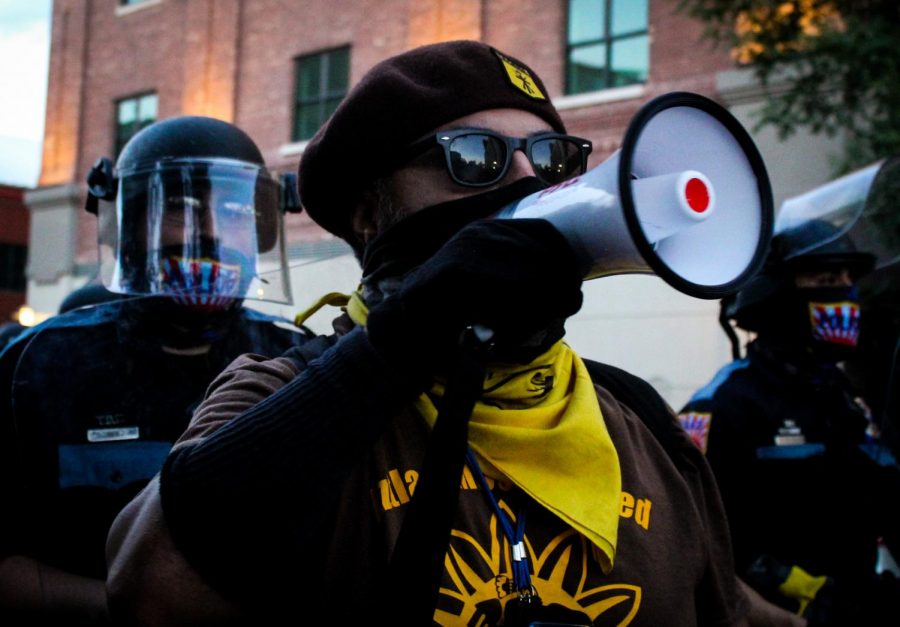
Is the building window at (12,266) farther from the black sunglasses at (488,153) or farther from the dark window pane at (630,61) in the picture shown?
the black sunglasses at (488,153)

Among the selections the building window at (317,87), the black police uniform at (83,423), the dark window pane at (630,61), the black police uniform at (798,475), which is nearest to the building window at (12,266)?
the building window at (317,87)

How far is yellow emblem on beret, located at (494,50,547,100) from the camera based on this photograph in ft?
4.96

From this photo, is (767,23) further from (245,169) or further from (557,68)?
(245,169)

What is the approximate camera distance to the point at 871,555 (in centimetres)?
297

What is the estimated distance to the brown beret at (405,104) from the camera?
1445mm

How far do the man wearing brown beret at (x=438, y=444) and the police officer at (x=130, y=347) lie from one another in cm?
83

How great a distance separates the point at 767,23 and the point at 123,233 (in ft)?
19.3

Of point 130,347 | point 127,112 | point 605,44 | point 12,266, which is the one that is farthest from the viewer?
point 12,266

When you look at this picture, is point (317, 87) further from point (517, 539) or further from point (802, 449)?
point (517, 539)

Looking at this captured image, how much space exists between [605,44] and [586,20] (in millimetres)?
402

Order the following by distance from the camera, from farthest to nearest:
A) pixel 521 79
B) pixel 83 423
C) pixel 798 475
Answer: pixel 798 475, pixel 83 423, pixel 521 79

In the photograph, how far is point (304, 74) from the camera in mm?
12891

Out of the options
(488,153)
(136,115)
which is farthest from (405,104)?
(136,115)

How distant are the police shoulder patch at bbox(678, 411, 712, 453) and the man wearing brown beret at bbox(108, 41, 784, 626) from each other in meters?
1.39
